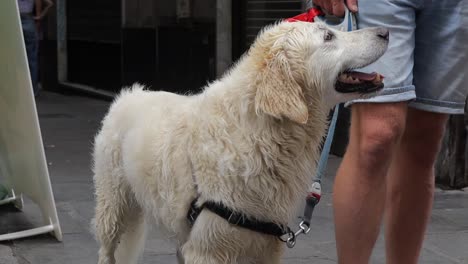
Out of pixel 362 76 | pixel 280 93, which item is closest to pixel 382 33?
pixel 362 76

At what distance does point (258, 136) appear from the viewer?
3.42m

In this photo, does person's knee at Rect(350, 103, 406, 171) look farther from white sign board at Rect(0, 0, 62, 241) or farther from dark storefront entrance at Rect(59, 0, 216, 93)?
dark storefront entrance at Rect(59, 0, 216, 93)

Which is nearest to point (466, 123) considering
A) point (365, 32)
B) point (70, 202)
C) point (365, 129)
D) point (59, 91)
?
point (70, 202)

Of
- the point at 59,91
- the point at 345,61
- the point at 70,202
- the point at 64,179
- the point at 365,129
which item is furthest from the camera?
the point at 59,91

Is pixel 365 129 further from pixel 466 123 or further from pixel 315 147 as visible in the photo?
pixel 466 123

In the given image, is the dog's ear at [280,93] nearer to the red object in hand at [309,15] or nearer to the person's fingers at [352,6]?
the red object in hand at [309,15]

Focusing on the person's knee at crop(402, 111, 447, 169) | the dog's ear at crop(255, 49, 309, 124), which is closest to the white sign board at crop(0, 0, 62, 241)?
the person's knee at crop(402, 111, 447, 169)

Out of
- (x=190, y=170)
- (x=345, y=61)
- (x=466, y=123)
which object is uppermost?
(x=345, y=61)

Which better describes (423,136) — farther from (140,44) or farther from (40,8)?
Result: (40,8)

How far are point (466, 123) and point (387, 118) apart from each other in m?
3.58

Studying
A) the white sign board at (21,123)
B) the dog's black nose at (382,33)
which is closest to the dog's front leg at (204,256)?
the dog's black nose at (382,33)

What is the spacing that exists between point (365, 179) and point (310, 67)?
71 centimetres

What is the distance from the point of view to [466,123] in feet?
23.6

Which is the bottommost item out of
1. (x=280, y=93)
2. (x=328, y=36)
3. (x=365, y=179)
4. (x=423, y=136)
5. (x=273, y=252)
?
(x=273, y=252)
